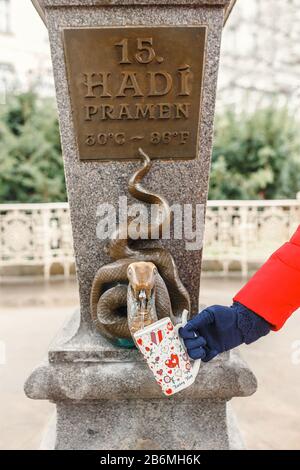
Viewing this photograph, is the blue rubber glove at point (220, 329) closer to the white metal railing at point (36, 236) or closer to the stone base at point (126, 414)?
the stone base at point (126, 414)

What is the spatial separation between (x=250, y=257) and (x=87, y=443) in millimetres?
4410

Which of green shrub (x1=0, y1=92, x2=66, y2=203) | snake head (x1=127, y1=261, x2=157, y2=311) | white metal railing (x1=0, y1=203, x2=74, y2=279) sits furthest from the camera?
green shrub (x1=0, y1=92, x2=66, y2=203)

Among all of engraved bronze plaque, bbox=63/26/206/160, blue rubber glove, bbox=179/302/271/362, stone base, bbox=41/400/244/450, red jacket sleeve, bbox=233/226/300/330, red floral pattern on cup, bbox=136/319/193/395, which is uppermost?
engraved bronze plaque, bbox=63/26/206/160

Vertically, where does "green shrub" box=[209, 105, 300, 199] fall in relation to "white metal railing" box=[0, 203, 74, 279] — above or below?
above

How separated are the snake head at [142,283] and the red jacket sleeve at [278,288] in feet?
1.35

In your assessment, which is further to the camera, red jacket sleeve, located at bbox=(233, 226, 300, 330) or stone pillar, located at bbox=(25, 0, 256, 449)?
stone pillar, located at bbox=(25, 0, 256, 449)

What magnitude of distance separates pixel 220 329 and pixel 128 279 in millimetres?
526

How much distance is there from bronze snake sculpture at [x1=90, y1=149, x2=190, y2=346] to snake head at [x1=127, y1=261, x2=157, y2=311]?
12 cm

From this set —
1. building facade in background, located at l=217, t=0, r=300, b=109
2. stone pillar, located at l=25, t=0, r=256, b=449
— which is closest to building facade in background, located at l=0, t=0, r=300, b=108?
building facade in background, located at l=217, t=0, r=300, b=109

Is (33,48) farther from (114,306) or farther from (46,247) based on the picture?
(114,306)

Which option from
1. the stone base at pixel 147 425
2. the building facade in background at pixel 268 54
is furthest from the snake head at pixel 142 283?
the building facade in background at pixel 268 54

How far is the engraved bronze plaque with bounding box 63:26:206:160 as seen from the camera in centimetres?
203

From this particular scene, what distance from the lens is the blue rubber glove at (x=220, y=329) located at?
1624 mm

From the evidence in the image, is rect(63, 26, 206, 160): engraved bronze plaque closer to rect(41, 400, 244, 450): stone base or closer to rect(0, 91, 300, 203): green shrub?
rect(41, 400, 244, 450): stone base
